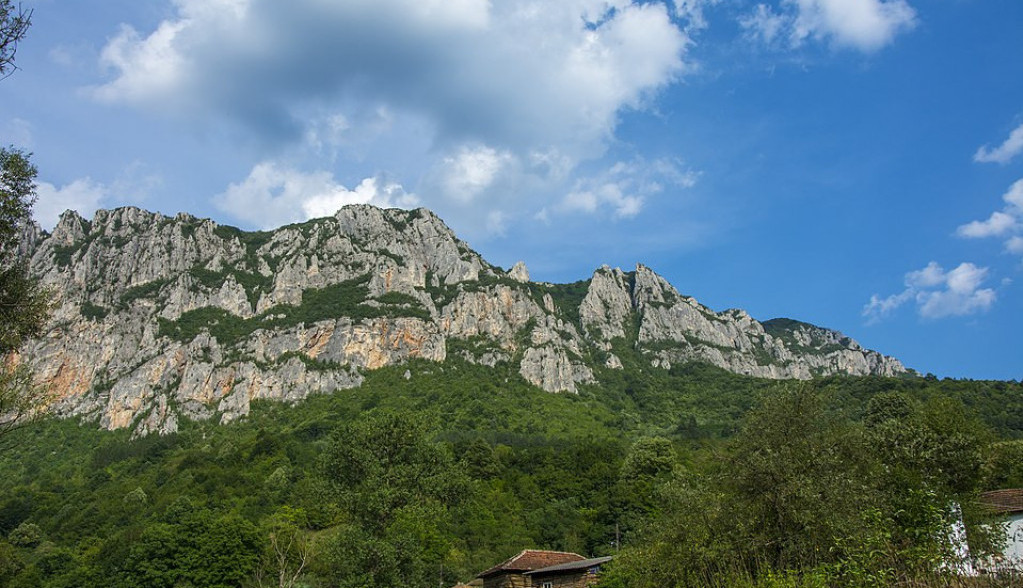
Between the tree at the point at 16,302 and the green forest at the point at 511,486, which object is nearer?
the tree at the point at 16,302

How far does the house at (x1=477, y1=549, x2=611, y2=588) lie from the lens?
122 ft

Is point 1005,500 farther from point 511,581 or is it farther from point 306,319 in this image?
point 306,319

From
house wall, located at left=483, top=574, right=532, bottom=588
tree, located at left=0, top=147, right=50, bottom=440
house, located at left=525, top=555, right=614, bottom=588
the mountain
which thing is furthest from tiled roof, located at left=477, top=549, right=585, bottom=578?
the mountain

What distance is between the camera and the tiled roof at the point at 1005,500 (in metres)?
27.9

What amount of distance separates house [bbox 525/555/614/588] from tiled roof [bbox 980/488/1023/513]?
18778mm

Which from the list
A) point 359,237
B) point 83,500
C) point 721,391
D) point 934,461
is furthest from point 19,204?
point 359,237

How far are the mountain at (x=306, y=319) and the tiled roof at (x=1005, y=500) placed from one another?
10362 centimetres

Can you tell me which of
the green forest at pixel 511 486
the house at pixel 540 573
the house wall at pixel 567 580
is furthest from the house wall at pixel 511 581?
the green forest at pixel 511 486

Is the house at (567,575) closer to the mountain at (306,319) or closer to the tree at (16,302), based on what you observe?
the tree at (16,302)

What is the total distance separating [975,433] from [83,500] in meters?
89.2

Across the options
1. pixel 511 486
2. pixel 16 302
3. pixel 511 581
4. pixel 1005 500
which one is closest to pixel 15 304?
pixel 16 302

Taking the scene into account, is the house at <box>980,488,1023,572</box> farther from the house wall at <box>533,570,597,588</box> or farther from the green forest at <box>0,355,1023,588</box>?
the house wall at <box>533,570,597,588</box>

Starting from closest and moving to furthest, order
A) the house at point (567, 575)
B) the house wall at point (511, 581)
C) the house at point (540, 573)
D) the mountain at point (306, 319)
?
the house at point (567, 575) → the house at point (540, 573) → the house wall at point (511, 581) → the mountain at point (306, 319)

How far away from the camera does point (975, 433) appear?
3080 cm
